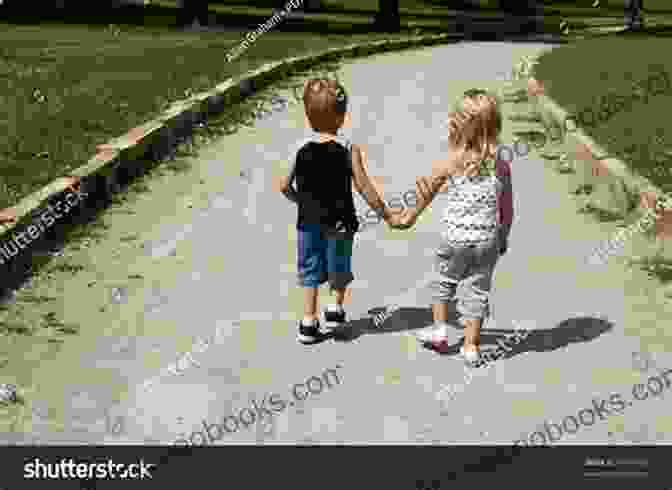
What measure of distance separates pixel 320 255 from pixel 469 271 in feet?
2.76

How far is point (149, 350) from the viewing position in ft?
20.4

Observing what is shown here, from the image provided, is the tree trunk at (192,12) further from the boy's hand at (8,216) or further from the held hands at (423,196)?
the held hands at (423,196)

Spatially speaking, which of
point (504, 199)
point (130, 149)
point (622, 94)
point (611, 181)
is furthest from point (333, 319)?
point (622, 94)

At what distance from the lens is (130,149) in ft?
35.2

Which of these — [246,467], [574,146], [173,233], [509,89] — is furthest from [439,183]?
[509,89]

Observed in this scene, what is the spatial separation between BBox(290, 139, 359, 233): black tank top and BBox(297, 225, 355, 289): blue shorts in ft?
0.17

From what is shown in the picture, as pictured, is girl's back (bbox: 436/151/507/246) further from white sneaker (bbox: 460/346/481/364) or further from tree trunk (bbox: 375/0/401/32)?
tree trunk (bbox: 375/0/401/32)

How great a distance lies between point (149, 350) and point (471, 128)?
2116 mm

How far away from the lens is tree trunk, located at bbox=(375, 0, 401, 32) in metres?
36.2

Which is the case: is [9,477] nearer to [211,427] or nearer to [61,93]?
[211,427]

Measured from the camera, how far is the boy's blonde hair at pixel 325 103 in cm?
585

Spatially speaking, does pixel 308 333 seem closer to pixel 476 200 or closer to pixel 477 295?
pixel 477 295

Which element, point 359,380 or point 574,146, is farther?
point 574,146

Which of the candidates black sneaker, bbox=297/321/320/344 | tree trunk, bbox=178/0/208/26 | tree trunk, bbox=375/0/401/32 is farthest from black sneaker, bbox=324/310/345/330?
tree trunk, bbox=375/0/401/32
